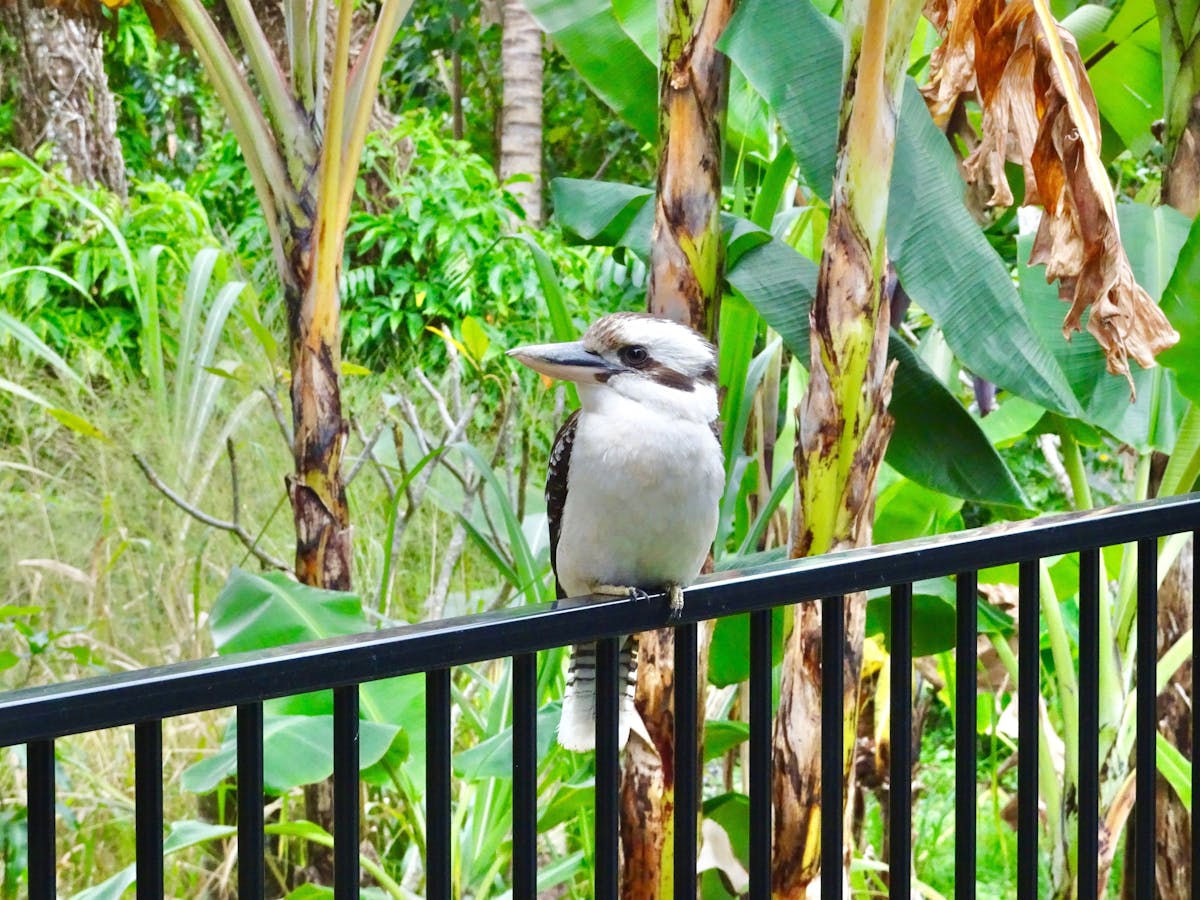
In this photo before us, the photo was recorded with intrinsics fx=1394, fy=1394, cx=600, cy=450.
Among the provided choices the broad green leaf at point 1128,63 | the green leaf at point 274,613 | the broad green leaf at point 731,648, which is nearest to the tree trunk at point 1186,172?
the broad green leaf at point 1128,63

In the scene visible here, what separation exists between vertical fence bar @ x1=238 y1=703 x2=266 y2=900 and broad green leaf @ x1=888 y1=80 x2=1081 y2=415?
1670 mm

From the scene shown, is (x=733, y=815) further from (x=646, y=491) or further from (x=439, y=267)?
(x=439, y=267)

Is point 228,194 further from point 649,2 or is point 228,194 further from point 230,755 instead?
point 230,755

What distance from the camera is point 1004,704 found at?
4445 millimetres

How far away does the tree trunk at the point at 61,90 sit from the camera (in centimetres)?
771

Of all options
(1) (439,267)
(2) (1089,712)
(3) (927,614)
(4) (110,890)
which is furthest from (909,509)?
(1) (439,267)

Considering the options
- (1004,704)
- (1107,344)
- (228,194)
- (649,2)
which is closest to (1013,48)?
(1107,344)

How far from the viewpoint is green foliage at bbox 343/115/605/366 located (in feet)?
21.1

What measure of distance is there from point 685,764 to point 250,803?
1.46 feet

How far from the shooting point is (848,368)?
229 centimetres

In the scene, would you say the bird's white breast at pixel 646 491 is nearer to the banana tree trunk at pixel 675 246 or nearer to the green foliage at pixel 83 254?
the banana tree trunk at pixel 675 246

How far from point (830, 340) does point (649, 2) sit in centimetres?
118

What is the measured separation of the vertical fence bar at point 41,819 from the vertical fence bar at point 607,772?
1.60 feet

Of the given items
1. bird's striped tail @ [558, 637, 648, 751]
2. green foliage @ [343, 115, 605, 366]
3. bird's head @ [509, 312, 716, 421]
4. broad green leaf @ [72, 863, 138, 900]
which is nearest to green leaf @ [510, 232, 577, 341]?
bird's head @ [509, 312, 716, 421]
